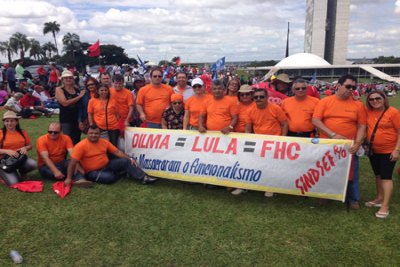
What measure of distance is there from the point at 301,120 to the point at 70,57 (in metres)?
79.0

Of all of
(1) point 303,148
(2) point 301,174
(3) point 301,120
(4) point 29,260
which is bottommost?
(4) point 29,260

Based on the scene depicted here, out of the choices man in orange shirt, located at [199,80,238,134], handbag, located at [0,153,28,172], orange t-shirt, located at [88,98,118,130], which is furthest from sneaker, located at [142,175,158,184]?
handbag, located at [0,153,28,172]

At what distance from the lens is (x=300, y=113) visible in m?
4.81

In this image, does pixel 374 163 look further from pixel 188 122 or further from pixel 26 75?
pixel 26 75

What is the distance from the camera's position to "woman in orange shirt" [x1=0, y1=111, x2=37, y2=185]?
5508 millimetres

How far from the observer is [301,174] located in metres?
4.66

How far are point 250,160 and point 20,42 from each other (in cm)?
9005

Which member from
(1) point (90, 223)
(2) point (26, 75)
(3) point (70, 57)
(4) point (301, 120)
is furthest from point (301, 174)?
(3) point (70, 57)

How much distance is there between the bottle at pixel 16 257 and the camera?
337cm

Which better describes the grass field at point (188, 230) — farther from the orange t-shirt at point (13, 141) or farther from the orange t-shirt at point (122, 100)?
the orange t-shirt at point (122, 100)

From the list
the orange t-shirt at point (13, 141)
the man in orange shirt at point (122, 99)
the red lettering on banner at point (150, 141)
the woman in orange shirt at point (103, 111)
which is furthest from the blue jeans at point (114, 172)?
the orange t-shirt at point (13, 141)

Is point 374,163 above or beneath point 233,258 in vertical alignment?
above

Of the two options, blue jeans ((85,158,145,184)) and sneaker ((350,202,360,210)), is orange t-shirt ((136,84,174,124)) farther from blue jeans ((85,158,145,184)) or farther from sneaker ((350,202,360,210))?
sneaker ((350,202,360,210))

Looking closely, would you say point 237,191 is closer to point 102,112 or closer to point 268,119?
point 268,119
